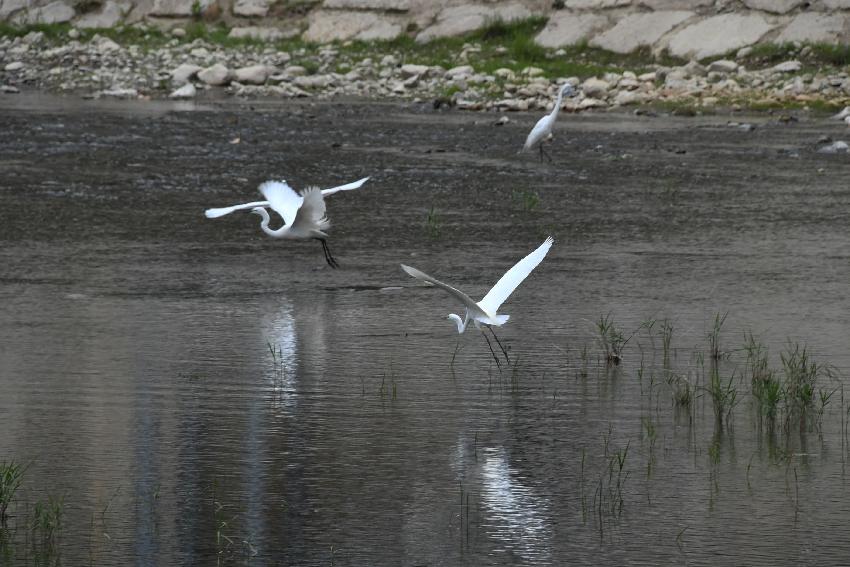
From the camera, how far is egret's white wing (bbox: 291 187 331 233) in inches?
387

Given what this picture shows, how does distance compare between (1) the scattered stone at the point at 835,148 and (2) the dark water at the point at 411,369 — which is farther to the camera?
(1) the scattered stone at the point at 835,148

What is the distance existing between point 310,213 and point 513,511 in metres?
4.81

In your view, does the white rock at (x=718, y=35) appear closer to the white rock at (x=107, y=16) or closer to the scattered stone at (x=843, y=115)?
the scattered stone at (x=843, y=115)

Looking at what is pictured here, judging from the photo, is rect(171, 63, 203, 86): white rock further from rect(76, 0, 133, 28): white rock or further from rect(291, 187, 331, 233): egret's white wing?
rect(291, 187, 331, 233): egret's white wing

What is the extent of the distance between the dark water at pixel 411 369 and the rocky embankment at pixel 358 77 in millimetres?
7847

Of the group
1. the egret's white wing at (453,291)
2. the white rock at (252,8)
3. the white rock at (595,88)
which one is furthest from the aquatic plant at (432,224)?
the white rock at (252,8)

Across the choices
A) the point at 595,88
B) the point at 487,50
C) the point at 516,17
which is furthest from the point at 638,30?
the point at 595,88

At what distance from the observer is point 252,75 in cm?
2767

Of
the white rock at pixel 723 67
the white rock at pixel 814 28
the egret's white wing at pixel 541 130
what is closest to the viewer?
the egret's white wing at pixel 541 130

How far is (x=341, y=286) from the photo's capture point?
10.6 meters

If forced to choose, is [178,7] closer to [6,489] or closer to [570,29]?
[570,29]

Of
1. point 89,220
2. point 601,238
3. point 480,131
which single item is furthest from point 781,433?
point 480,131

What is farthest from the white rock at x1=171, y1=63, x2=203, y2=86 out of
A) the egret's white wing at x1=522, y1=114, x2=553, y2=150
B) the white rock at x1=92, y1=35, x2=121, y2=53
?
the egret's white wing at x1=522, y1=114, x2=553, y2=150

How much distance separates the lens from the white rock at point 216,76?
Result: 90.8 feet
